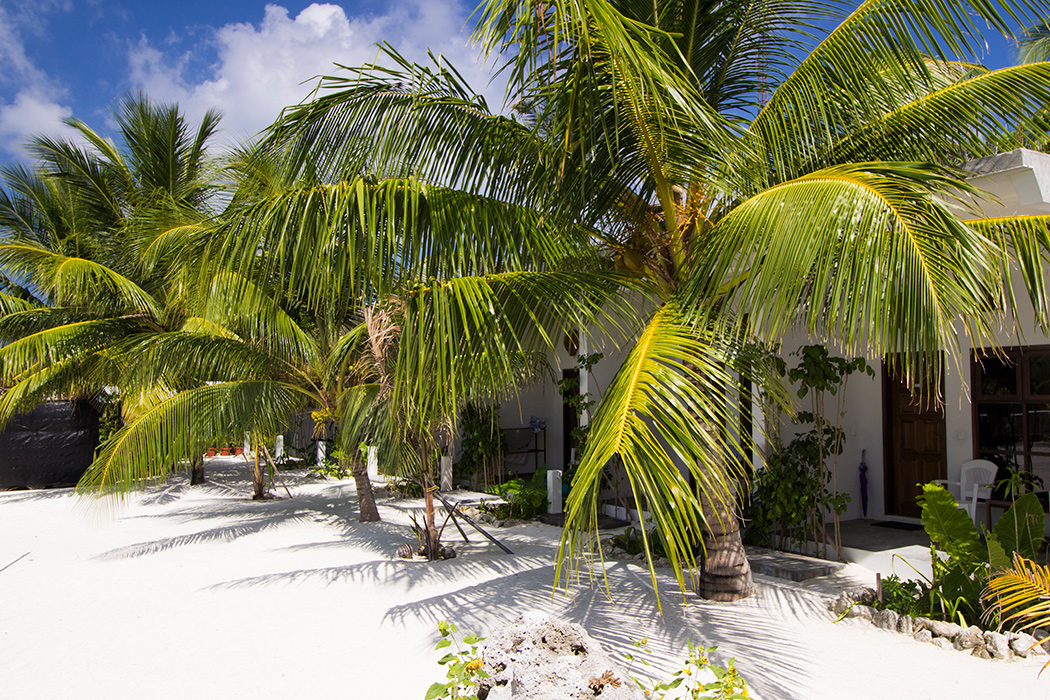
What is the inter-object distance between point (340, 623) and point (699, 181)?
418 cm

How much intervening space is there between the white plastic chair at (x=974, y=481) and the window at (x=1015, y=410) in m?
0.23

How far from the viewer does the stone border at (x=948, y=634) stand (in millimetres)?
4137

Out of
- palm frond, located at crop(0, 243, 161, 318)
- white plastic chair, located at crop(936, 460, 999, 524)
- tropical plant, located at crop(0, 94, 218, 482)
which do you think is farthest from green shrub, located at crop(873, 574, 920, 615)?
palm frond, located at crop(0, 243, 161, 318)

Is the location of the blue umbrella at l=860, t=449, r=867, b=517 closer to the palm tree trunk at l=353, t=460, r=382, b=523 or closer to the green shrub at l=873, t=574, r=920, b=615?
the green shrub at l=873, t=574, r=920, b=615

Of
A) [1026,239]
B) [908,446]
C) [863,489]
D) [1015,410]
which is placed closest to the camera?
[1026,239]

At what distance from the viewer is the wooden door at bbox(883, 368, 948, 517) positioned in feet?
25.6

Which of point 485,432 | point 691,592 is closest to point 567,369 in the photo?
point 485,432

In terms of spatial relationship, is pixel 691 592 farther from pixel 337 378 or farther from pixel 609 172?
pixel 337 378

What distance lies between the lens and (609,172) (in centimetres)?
464

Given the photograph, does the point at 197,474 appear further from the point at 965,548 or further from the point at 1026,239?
the point at 1026,239

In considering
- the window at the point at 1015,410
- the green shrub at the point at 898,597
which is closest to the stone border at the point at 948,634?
the green shrub at the point at 898,597

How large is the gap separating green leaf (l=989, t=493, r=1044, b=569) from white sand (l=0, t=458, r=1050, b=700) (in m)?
0.99

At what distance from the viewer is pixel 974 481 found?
7164 millimetres

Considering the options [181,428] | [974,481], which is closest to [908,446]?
[974,481]
